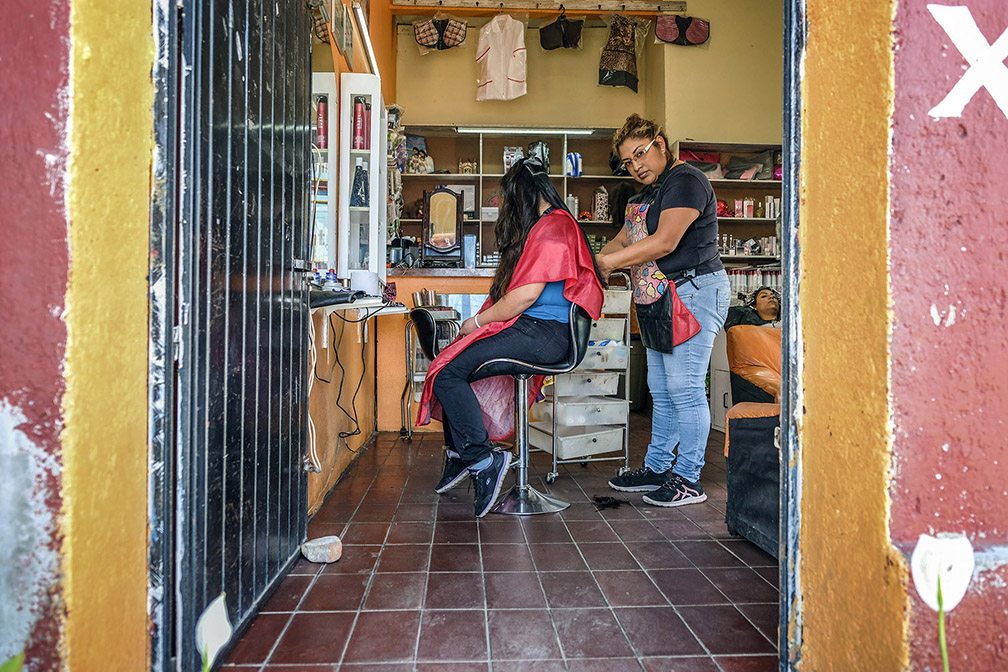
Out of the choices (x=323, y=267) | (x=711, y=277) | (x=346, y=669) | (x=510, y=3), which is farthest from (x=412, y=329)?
(x=510, y=3)

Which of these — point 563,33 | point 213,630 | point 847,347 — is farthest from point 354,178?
point 563,33

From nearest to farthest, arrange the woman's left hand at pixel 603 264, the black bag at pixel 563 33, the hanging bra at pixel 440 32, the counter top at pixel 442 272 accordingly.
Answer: the woman's left hand at pixel 603 264 → the counter top at pixel 442 272 → the hanging bra at pixel 440 32 → the black bag at pixel 563 33

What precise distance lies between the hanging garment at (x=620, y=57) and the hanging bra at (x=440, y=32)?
145 centimetres

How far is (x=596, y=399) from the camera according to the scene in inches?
143

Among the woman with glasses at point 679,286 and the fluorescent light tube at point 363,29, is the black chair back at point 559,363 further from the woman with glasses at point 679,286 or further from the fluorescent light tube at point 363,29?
the fluorescent light tube at point 363,29

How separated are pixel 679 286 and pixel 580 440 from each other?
1084 millimetres

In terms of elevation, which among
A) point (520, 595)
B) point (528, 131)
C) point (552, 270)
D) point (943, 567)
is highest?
point (528, 131)

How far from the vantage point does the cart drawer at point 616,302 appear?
11.5 feet

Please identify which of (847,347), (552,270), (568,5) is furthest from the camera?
(568,5)

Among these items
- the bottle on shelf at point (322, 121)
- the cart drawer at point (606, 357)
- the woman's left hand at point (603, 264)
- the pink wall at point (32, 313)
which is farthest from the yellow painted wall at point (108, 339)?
the cart drawer at point (606, 357)

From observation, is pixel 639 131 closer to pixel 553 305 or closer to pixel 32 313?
pixel 553 305

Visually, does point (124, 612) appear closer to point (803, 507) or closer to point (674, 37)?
point (803, 507)

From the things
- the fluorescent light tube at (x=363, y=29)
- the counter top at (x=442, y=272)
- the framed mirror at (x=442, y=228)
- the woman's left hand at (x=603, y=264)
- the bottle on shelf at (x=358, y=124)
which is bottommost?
the woman's left hand at (x=603, y=264)

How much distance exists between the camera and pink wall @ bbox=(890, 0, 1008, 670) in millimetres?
1012
